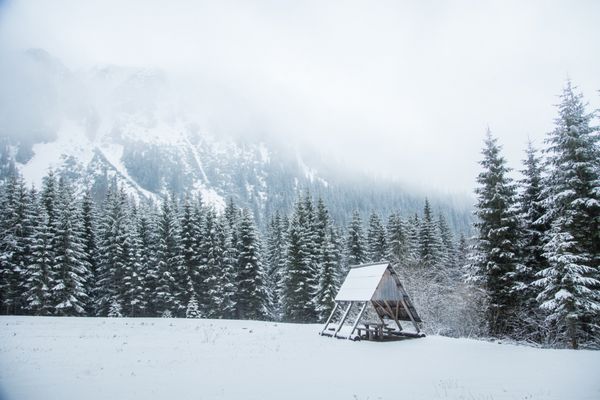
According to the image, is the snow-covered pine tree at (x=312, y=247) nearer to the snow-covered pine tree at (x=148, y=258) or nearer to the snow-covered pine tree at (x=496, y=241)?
the snow-covered pine tree at (x=148, y=258)

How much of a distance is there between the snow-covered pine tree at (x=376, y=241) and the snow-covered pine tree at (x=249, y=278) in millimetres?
15188

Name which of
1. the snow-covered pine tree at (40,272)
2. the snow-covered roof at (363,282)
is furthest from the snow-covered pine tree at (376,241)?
the snow-covered pine tree at (40,272)

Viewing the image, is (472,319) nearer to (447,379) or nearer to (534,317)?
(534,317)

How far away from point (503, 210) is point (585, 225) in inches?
168

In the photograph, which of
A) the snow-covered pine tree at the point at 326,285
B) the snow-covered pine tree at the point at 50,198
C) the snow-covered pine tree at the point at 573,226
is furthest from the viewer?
the snow-covered pine tree at the point at 326,285

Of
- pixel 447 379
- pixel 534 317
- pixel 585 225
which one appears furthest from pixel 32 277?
pixel 585 225

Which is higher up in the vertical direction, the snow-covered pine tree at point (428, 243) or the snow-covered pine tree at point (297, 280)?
the snow-covered pine tree at point (428, 243)

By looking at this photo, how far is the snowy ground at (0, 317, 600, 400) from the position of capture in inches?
383

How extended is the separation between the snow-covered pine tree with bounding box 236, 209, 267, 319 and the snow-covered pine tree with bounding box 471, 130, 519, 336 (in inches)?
1080

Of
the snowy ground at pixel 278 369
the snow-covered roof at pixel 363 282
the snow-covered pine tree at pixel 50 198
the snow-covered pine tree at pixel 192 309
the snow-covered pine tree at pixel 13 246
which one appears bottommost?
the snowy ground at pixel 278 369

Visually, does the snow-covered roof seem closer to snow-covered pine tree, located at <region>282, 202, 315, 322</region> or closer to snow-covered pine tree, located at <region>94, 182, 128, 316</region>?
snow-covered pine tree, located at <region>282, 202, 315, 322</region>

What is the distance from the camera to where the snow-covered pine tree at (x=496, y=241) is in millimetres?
23297

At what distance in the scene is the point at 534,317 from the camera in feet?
75.3

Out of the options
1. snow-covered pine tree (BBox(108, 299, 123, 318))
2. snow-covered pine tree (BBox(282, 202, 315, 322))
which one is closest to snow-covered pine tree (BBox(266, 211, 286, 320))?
snow-covered pine tree (BBox(282, 202, 315, 322))
